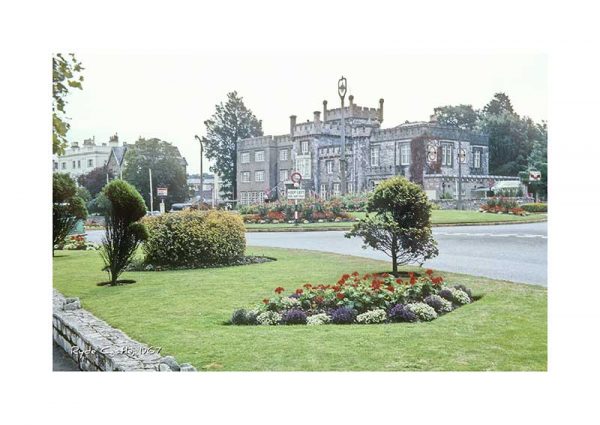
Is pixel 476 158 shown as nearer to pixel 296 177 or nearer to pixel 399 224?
pixel 399 224

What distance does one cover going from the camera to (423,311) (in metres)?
6.96

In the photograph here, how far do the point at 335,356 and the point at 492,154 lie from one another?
3.04 meters

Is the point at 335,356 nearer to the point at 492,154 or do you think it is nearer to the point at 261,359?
the point at 261,359

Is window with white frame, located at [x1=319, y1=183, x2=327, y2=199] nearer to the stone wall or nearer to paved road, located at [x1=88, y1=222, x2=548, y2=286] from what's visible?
paved road, located at [x1=88, y1=222, x2=548, y2=286]

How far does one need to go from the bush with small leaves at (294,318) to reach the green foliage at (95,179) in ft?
8.80

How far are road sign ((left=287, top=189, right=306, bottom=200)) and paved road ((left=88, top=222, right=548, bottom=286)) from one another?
45cm

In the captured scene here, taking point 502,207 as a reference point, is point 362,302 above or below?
below

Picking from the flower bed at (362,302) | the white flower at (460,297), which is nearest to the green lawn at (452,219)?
the flower bed at (362,302)

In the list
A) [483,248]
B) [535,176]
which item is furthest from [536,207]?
[483,248]

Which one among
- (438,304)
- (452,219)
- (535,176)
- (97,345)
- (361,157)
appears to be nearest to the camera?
(97,345)

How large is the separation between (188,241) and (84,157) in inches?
61.9

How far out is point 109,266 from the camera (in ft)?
25.3

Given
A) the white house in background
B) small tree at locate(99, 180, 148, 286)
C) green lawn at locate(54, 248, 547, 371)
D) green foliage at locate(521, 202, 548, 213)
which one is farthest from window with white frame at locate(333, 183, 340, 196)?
the white house in background

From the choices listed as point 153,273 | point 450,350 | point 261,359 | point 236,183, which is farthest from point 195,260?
point 450,350
